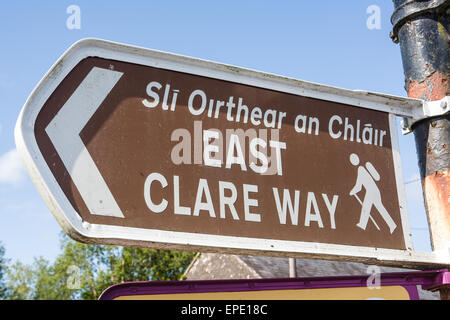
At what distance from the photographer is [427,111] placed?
249cm

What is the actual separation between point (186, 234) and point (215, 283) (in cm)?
23

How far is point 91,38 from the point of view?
6.35 feet

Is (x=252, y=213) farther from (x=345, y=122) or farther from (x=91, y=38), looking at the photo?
(x=91, y=38)

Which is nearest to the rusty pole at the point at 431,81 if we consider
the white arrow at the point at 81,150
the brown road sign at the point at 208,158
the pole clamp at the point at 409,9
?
the pole clamp at the point at 409,9

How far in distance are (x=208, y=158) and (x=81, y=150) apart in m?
0.47

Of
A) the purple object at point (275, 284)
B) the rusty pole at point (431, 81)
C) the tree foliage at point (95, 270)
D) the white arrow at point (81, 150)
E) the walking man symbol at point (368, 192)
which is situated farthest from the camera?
the tree foliage at point (95, 270)

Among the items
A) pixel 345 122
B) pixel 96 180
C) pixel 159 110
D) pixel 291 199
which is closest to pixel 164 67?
pixel 159 110

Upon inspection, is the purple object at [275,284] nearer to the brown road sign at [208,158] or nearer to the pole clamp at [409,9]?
the brown road sign at [208,158]

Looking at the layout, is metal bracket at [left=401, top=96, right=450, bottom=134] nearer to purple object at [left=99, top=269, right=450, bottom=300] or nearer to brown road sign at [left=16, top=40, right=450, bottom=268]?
brown road sign at [left=16, top=40, right=450, bottom=268]

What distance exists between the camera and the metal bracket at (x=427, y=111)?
96.1 inches

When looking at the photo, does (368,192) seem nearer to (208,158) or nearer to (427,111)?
(427,111)

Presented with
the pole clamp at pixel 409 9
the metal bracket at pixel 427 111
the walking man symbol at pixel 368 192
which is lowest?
the walking man symbol at pixel 368 192

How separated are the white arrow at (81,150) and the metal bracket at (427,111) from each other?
146 centimetres

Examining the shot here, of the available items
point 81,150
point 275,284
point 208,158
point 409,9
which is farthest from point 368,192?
point 81,150
